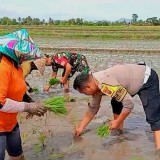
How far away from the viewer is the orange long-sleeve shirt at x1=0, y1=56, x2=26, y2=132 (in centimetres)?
311

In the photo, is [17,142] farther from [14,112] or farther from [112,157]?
[112,157]

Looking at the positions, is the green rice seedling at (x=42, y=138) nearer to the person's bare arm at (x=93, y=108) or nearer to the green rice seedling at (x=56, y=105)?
the person's bare arm at (x=93, y=108)

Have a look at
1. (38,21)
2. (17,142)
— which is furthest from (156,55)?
(38,21)

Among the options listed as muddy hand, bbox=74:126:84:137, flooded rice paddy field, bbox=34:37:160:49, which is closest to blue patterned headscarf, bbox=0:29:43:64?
muddy hand, bbox=74:126:84:137

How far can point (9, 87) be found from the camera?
3.24m

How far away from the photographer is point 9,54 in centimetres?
317

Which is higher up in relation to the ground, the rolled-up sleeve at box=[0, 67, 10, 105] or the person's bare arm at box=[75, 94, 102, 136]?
the rolled-up sleeve at box=[0, 67, 10, 105]

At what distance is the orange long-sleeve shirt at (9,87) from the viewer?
3105 millimetres

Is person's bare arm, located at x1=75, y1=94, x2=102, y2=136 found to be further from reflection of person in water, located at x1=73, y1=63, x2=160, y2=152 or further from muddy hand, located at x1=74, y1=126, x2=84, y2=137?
reflection of person in water, located at x1=73, y1=63, x2=160, y2=152

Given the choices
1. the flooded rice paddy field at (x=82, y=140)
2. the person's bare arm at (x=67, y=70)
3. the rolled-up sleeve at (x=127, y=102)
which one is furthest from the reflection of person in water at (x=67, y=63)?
the rolled-up sleeve at (x=127, y=102)

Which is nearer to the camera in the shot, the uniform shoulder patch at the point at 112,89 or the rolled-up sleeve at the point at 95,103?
the uniform shoulder patch at the point at 112,89

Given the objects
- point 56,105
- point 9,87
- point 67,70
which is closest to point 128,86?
point 56,105

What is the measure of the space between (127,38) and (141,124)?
18564 millimetres

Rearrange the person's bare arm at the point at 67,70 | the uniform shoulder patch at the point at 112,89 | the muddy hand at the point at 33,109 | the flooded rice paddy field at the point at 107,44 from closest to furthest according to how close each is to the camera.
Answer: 1. the muddy hand at the point at 33,109
2. the uniform shoulder patch at the point at 112,89
3. the person's bare arm at the point at 67,70
4. the flooded rice paddy field at the point at 107,44
